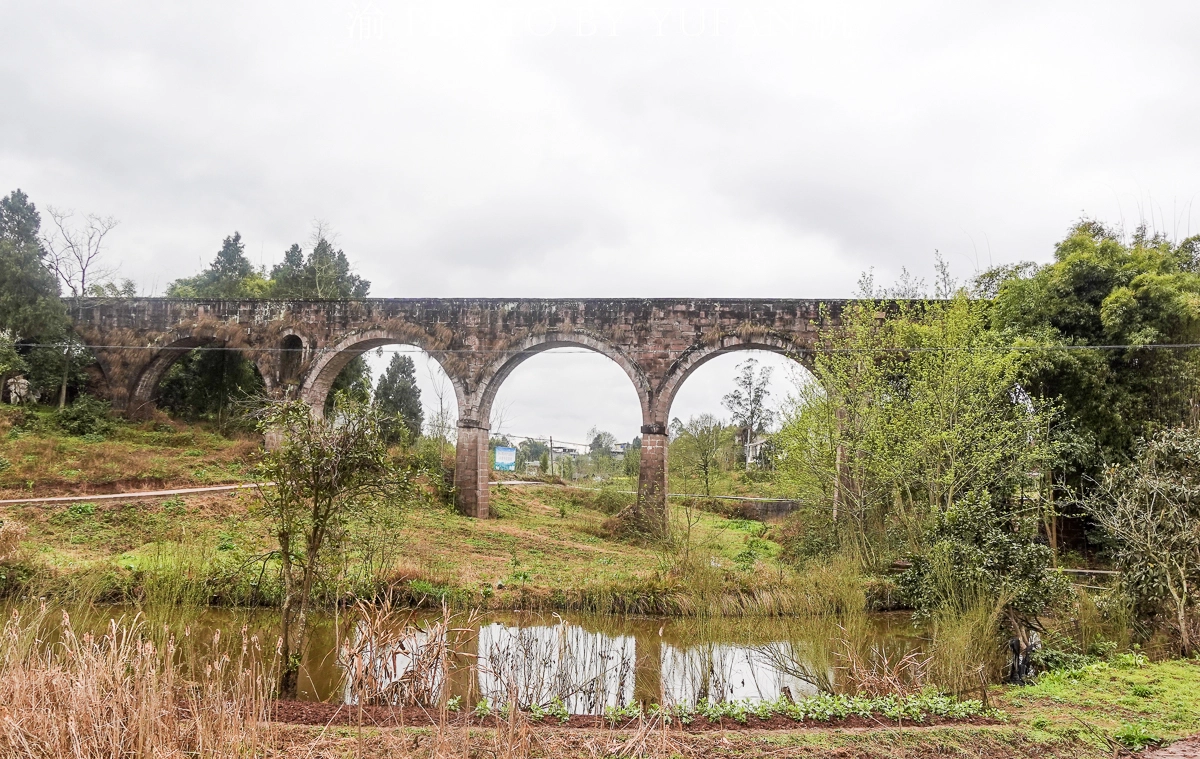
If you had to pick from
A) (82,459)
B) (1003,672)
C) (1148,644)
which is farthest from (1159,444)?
(82,459)

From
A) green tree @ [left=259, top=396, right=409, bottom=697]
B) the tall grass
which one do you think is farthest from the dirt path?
the tall grass

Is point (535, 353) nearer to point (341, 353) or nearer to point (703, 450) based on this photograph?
point (341, 353)

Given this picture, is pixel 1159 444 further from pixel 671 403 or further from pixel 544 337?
pixel 544 337

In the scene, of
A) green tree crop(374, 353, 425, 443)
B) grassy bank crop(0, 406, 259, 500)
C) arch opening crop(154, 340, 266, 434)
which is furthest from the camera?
green tree crop(374, 353, 425, 443)

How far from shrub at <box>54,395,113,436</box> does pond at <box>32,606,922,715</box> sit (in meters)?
12.6

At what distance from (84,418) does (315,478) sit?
56.3ft

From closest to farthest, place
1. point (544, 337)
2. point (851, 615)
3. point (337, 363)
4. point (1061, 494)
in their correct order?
1. point (851, 615)
2. point (1061, 494)
3. point (544, 337)
4. point (337, 363)

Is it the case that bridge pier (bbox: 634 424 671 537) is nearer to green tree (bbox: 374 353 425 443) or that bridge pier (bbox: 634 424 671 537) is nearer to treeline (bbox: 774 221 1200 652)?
treeline (bbox: 774 221 1200 652)

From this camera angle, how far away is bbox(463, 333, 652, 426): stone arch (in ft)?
56.9

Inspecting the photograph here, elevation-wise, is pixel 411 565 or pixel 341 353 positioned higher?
pixel 341 353

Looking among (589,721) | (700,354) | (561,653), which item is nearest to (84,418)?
(700,354)

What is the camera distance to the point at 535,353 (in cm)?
1819

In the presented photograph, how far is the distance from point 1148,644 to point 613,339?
11.7 m

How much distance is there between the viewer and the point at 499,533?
15297 mm
